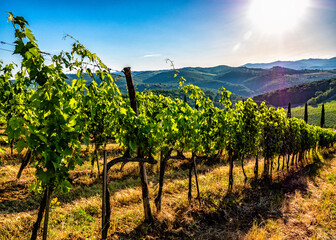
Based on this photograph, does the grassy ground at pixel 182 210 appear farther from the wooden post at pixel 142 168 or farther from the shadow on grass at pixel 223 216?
the wooden post at pixel 142 168

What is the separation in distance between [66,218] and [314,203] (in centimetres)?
933

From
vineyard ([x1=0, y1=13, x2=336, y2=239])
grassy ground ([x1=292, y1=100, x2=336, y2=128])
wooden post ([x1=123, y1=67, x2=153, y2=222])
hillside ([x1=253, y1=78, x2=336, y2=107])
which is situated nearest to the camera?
vineyard ([x1=0, y1=13, x2=336, y2=239])

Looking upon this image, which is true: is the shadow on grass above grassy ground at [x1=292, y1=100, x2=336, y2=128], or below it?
above

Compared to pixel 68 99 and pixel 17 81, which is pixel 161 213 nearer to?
pixel 68 99

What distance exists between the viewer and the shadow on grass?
16.8ft

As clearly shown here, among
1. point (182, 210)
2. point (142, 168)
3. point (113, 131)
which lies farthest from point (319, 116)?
point (113, 131)

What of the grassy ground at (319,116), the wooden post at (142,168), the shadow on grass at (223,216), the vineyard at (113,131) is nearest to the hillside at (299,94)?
the grassy ground at (319,116)

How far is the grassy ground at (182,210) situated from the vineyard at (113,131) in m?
0.14

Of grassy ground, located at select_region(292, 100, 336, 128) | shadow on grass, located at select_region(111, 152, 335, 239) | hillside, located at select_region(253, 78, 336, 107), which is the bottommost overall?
grassy ground, located at select_region(292, 100, 336, 128)

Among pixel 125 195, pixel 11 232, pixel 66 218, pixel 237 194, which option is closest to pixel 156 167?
pixel 125 195

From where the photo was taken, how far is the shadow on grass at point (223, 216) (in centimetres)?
512

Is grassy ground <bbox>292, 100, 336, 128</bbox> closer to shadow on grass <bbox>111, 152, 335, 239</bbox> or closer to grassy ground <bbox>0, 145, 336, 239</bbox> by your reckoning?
grassy ground <bbox>0, 145, 336, 239</bbox>

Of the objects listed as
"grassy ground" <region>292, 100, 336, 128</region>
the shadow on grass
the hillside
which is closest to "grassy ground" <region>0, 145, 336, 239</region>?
the shadow on grass

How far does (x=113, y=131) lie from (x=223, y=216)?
463 centimetres
